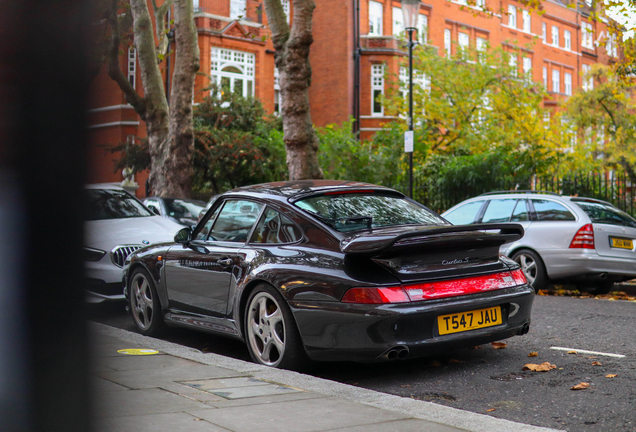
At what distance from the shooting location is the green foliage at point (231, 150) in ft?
85.1

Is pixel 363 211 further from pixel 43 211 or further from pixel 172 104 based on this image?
pixel 172 104

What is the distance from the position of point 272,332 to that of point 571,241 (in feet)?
21.6

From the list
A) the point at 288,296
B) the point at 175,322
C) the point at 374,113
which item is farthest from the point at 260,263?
the point at 374,113

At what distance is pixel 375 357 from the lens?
507 centimetres

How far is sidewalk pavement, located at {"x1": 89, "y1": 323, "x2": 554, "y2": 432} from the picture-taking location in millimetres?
3643

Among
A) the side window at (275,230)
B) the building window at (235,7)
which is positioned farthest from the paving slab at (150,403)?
the building window at (235,7)

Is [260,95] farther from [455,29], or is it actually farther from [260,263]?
[260,263]

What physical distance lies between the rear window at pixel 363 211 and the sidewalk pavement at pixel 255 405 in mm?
1353

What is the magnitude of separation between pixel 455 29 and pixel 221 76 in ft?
55.3

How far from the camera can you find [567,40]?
57.0m

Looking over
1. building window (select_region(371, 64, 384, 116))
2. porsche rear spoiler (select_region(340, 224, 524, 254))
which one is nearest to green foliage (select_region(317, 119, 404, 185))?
building window (select_region(371, 64, 384, 116))

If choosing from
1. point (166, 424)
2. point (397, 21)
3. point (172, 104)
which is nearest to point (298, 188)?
point (166, 424)

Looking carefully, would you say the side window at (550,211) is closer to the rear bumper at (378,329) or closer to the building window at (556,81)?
the rear bumper at (378,329)

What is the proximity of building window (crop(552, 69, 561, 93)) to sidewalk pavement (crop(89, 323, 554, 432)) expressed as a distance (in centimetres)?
5386
